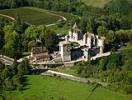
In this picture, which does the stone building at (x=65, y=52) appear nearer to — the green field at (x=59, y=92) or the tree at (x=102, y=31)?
the green field at (x=59, y=92)

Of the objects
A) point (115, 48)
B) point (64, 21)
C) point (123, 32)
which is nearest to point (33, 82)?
point (115, 48)

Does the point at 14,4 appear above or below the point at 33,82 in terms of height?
above

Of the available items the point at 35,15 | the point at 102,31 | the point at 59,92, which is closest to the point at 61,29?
the point at 102,31

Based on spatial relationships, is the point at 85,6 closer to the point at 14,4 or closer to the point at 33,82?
the point at 14,4

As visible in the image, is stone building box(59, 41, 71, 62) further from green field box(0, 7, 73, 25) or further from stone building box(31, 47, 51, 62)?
green field box(0, 7, 73, 25)

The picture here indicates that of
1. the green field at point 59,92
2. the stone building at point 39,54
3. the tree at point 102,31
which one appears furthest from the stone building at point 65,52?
the tree at point 102,31

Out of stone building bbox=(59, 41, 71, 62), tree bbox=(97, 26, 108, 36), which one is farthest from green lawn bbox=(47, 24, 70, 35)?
stone building bbox=(59, 41, 71, 62)
